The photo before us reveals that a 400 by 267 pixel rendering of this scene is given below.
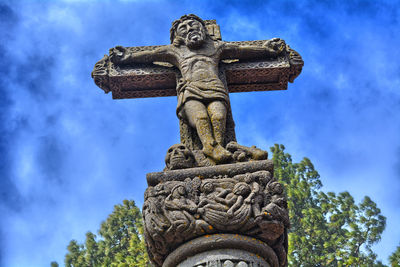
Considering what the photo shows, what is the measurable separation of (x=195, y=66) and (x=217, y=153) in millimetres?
1407

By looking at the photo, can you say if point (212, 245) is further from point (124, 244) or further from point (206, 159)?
point (124, 244)

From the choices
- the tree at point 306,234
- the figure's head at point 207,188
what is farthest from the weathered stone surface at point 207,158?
the tree at point 306,234

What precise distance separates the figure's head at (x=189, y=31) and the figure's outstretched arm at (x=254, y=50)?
33 cm

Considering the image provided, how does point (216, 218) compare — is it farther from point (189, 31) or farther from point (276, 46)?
point (276, 46)

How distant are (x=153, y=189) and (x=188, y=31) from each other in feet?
8.23

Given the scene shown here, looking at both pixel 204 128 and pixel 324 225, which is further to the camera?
pixel 324 225

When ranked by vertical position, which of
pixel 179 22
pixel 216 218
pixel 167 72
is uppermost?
pixel 179 22

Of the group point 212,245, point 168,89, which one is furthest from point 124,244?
point 212,245

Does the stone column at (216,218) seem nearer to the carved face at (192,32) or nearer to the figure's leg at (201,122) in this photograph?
the figure's leg at (201,122)

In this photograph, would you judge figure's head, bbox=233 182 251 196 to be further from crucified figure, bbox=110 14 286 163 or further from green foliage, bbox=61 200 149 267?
green foliage, bbox=61 200 149 267

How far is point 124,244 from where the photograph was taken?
47.2ft

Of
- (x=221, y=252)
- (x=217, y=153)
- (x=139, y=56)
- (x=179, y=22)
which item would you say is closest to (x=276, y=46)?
(x=179, y=22)

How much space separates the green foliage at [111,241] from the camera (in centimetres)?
1429

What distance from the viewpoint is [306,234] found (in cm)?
1435
